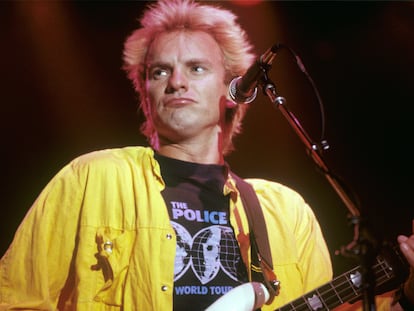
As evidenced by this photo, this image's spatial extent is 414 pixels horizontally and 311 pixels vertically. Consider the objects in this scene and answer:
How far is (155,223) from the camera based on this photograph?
2113 mm

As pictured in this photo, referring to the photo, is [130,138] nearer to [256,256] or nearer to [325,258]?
[256,256]

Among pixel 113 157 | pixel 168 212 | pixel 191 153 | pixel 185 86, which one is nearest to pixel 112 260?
pixel 168 212

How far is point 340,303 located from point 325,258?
36 cm

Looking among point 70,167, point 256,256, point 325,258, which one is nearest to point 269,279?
point 256,256

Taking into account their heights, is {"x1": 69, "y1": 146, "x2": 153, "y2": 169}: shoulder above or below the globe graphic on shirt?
above

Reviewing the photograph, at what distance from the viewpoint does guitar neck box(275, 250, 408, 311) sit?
197 centimetres

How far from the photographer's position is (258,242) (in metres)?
2.25

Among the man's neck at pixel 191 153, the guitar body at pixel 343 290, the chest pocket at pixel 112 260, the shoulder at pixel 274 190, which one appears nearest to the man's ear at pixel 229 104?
the man's neck at pixel 191 153

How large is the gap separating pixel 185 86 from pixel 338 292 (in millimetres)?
1022

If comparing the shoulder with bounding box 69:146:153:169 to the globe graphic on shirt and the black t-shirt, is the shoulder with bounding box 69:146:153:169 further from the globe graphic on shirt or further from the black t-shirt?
the globe graphic on shirt

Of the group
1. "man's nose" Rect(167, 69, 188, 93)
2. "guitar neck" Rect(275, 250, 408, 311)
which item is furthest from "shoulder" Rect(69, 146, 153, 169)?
"guitar neck" Rect(275, 250, 408, 311)

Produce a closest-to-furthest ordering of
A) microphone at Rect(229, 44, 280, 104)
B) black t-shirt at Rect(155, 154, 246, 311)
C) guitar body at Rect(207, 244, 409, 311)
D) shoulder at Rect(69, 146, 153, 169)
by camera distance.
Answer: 1. microphone at Rect(229, 44, 280, 104)
2. guitar body at Rect(207, 244, 409, 311)
3. black t-shirt at Rect(155, 154, 246, 311)
4. shoulder at Rect(69, 146, 153, 169)

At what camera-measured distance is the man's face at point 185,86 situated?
2.31m

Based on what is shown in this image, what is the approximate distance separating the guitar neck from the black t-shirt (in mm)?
282
